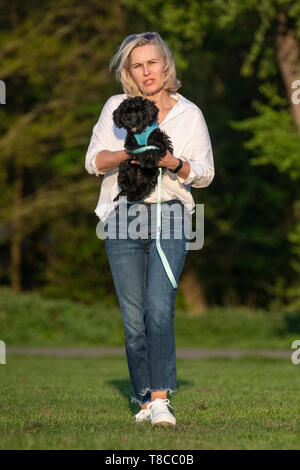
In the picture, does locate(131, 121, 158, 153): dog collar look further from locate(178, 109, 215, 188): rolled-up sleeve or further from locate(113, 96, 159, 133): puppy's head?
locate(178, 109, 215, 188): rolled-up sleeve

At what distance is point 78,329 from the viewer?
2178cm

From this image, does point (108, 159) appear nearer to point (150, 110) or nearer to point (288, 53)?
→ point (150, 110)

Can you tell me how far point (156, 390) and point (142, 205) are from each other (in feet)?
3.86

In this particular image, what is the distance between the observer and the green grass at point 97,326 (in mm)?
21438

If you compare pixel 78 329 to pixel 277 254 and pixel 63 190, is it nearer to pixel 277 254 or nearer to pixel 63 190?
pixel 63 190

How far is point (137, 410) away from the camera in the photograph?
6.66 meters

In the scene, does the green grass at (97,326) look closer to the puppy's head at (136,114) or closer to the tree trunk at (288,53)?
the tree trunk at (288,53)

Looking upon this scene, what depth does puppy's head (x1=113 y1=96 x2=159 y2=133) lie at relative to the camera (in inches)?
217

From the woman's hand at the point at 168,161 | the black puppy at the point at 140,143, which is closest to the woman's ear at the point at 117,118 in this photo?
the black puppy at the point at 140,143

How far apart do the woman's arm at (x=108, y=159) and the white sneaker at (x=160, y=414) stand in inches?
58.5

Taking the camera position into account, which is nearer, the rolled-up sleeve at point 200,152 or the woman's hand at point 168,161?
the woman's hand at point 168,161

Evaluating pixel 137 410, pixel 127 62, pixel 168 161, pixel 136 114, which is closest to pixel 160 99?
pixel 127 62

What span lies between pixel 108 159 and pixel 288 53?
14.2 metres
